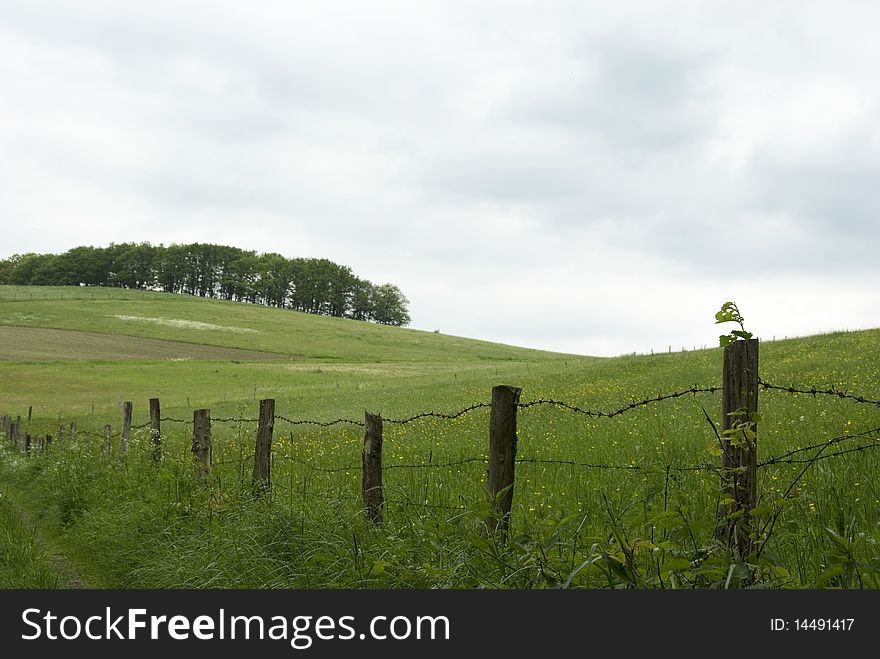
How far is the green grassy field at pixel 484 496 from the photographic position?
4.40 m

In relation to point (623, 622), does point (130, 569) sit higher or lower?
lower

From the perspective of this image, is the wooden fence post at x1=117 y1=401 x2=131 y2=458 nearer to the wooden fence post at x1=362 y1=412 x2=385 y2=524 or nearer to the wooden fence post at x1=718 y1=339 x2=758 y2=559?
the wooden fence post at x1=362 y1=412 x2=385 y2=524

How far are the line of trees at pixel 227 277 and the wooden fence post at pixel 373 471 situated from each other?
15702cm

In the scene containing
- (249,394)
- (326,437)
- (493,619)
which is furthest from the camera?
(249,394)

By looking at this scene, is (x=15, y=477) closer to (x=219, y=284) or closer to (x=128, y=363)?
(x=128, y=363)

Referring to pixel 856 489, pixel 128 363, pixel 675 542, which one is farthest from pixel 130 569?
pixel 128 363

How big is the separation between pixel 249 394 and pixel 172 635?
43166 millimetres

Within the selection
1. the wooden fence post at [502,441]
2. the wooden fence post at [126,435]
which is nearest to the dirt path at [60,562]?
the wooden fence post at [126,435]

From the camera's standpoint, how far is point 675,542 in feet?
14.3

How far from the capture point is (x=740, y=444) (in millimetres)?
4250

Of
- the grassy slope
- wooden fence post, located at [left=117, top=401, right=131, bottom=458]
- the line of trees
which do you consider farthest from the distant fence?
the line of trees

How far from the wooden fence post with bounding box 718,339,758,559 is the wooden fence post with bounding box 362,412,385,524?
3158 millimetres

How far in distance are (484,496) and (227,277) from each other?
171461 millimetres

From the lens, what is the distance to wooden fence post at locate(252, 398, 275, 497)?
8617 mm
